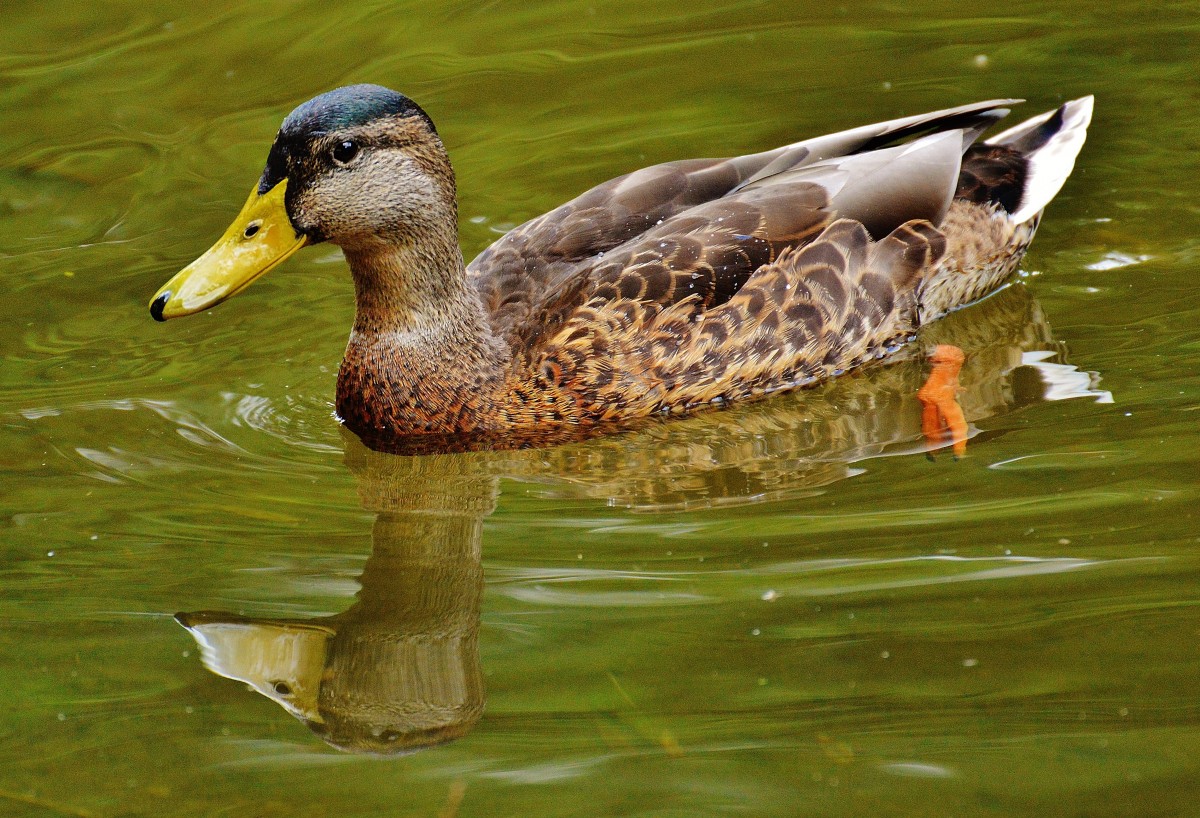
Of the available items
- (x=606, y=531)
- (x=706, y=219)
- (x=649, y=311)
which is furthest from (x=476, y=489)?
(x=706, y=219)

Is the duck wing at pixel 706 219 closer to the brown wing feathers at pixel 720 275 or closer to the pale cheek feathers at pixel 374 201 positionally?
the brown wing feathers at pixel 720 275

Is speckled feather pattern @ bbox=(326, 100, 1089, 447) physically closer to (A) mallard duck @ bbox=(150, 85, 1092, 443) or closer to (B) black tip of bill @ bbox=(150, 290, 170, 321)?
(A) mallard duck @ bbox=(150, 85, 1092, 443)

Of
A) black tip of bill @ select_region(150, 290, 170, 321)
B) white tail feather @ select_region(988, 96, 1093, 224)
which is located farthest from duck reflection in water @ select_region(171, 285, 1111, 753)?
black tip of bill @ select_region(150, 290, 170, 321)

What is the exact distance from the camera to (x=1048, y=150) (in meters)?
8.46

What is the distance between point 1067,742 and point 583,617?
5.12 ft

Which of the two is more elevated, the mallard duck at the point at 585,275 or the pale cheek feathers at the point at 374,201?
the pale cheek feathers at the point at 374,201

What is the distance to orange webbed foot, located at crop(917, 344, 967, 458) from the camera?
6.52 metres

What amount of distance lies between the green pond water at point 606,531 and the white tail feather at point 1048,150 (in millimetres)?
353

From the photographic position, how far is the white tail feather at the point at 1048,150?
27.2 feet

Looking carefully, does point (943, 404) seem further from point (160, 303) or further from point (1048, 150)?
point (160, 303)

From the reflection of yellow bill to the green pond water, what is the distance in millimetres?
718

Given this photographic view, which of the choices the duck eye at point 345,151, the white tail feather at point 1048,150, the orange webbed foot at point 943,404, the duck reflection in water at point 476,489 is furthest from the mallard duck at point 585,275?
the white tail feather at point 1048,150

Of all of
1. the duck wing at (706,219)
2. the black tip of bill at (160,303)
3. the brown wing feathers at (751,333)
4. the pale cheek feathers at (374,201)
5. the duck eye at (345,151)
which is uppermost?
the duck eye at (345,151)

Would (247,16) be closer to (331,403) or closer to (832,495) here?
(331,403)
